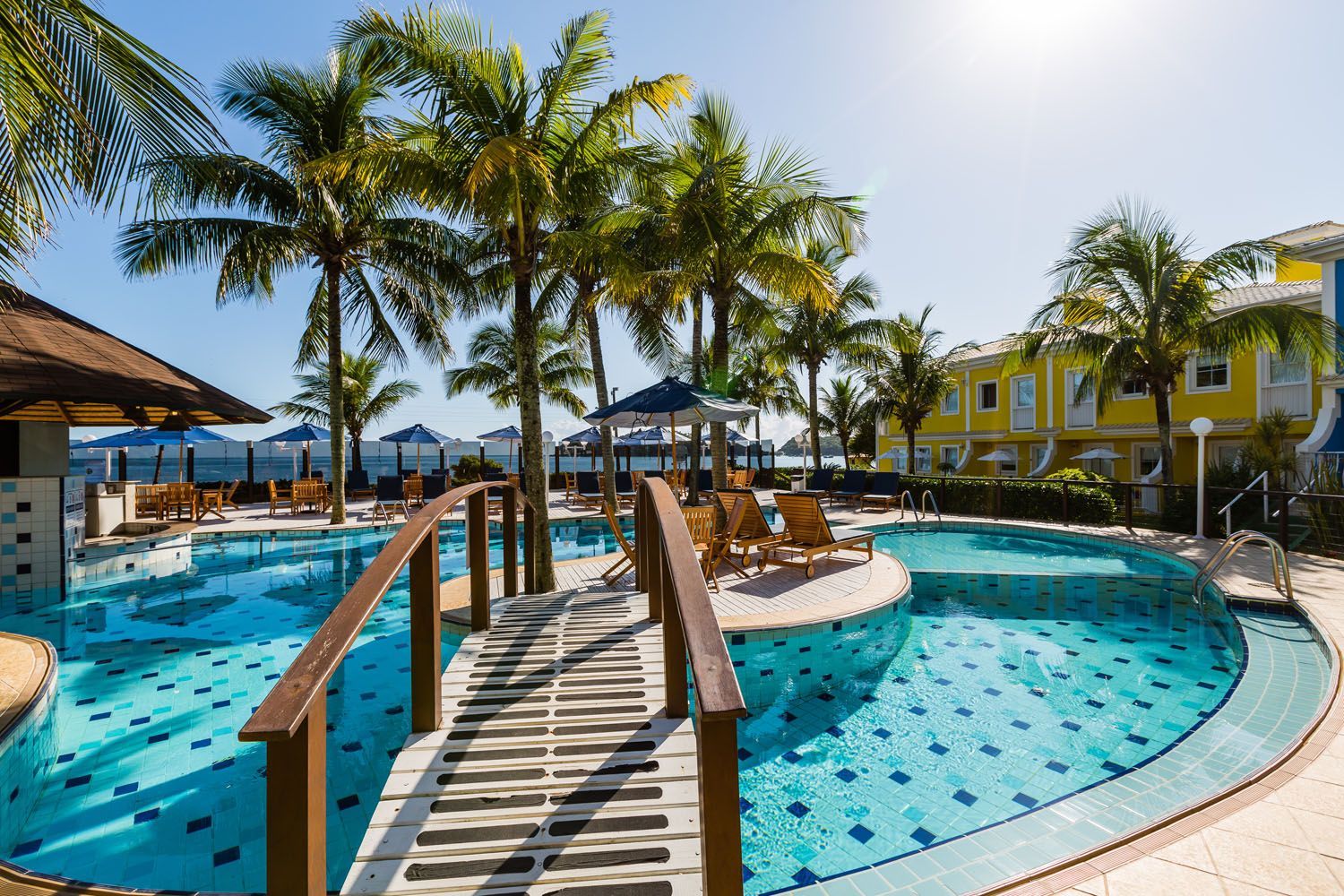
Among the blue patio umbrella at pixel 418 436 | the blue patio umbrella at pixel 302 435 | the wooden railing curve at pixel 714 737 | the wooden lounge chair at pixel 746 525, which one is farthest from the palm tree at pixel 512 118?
the blue patio umbrella at pixel 302 435

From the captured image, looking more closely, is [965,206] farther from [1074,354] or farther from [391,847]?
[391,847]

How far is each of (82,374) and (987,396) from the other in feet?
89.9

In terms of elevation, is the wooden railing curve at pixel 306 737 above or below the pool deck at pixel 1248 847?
above

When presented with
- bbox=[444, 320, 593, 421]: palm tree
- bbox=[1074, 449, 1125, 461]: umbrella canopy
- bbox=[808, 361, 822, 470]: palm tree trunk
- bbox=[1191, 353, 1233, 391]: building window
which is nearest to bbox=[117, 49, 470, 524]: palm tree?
bbox=[444, 320, 593, 421]: palm tree

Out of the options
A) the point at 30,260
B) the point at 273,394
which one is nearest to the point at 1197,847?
the point at 30,260

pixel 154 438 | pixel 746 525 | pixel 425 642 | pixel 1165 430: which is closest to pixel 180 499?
pixel 154 438

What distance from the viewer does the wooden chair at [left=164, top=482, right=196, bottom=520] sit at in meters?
14.7

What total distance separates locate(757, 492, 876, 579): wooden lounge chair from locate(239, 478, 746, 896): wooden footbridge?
4967 mm

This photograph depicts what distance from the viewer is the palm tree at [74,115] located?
9.96ft

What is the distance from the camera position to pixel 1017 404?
23.5m

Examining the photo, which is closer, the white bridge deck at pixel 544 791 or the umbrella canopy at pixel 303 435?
the white bridge deck at pixel 544 791

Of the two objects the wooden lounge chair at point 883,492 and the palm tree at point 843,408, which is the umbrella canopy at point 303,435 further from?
the palm tree at point 843,408

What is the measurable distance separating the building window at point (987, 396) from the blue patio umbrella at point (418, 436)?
21497mm

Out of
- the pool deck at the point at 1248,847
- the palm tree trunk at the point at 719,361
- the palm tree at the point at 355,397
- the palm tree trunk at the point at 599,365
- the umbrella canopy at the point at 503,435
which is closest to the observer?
the pool deck at the point at 1248,847
